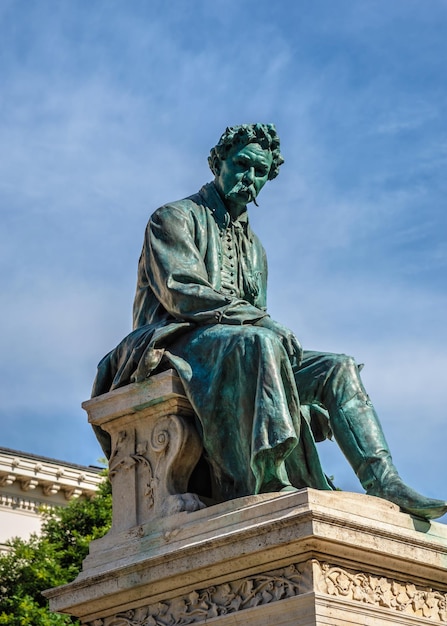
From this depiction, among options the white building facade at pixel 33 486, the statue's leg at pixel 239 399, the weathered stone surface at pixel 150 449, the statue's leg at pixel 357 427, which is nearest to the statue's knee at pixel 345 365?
A: the statue's leg at pixel 357 427

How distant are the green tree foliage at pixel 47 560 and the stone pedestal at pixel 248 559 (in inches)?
719

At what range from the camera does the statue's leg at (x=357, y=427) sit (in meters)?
10.1

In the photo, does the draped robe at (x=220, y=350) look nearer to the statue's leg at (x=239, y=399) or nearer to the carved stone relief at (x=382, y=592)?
the statue's leg at (x=239, y=399)

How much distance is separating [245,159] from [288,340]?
5.19 feet

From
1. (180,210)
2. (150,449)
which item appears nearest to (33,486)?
(180,210)

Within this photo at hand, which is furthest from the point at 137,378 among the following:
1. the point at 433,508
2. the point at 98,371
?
the point at 433,508

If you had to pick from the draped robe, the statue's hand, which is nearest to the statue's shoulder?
the draped robe

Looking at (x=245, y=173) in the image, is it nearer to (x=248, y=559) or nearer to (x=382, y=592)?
(x=248, y=559)

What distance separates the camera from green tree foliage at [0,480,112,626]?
2922 centimetres

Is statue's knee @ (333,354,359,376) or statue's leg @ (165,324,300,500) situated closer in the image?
statue's leg @ (165,324,300,500)

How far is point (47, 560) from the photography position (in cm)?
3078

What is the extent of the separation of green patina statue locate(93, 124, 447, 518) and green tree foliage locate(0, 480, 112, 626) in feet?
58.7

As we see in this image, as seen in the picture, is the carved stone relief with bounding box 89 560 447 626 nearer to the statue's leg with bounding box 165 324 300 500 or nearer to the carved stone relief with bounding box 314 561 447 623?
the carved stone relief with bounding box 314 561 447 623

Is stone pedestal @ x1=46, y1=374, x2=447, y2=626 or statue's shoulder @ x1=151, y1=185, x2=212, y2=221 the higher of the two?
statue's shoulder @ x1=151, y1=185, x2=212, y2=221
